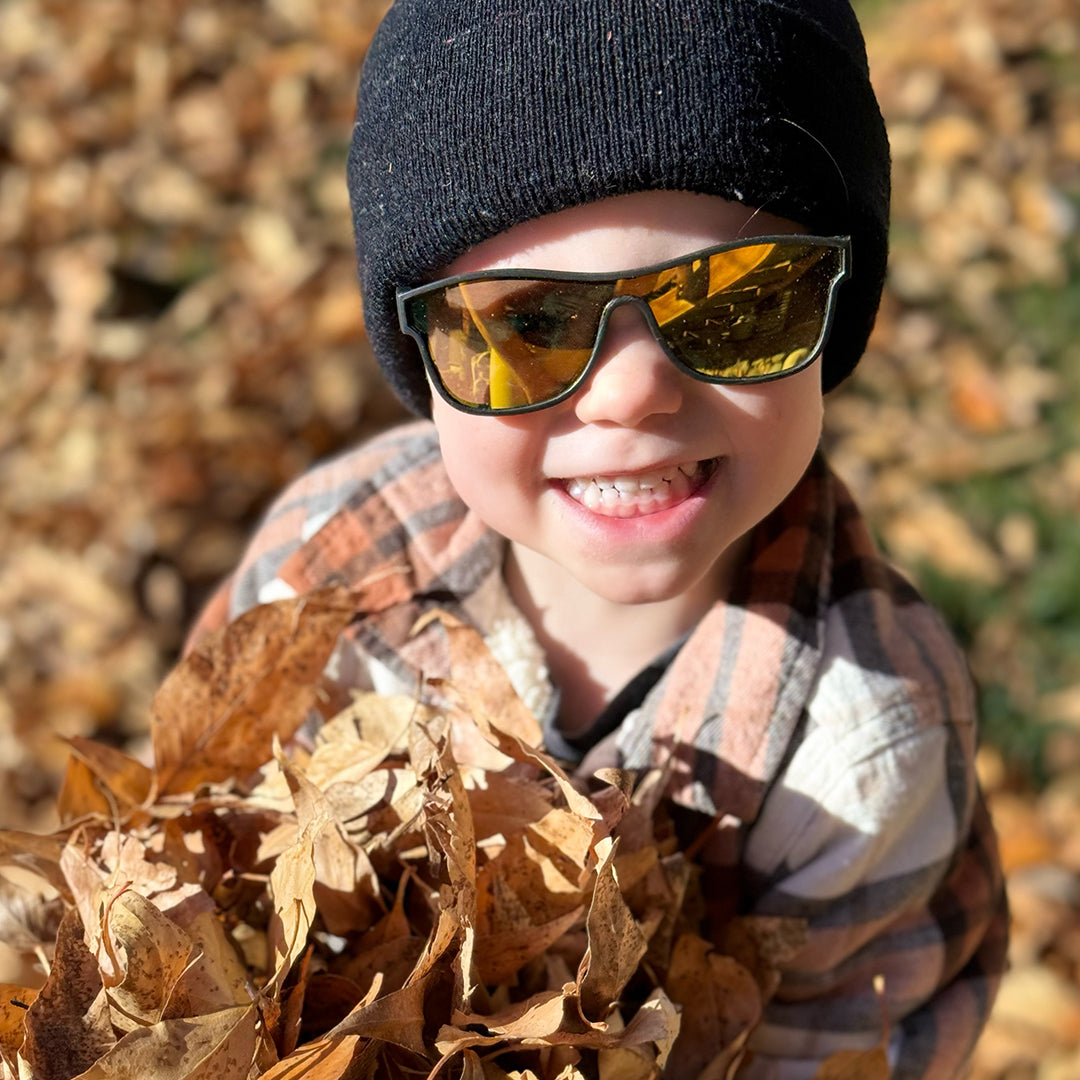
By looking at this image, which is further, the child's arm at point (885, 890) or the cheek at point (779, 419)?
the child's arm at point (885, 890)

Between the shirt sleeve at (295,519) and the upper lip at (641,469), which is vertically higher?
the upper lip at (641,469)

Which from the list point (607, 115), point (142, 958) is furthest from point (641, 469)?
point (142, 958)

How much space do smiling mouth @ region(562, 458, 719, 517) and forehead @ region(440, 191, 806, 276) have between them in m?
0.18

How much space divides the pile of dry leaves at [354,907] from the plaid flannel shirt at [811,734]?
0.10m

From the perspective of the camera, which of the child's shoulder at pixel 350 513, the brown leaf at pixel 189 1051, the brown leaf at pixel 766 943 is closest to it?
the brown leaf at pixel 189 1051

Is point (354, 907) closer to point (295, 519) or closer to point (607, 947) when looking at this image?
point (607, 947)

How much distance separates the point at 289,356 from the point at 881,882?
1562mm

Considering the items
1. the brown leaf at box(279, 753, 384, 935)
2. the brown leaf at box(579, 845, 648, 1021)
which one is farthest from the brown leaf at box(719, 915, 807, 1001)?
the brown leaf at box(279, 753, 384, 935)

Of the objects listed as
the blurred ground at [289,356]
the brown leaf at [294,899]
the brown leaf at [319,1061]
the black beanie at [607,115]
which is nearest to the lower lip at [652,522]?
the black beanie at [607,115]

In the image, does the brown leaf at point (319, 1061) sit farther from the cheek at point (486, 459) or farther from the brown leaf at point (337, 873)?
the cheek at point (486, 459)

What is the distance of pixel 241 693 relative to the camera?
3.72 feet

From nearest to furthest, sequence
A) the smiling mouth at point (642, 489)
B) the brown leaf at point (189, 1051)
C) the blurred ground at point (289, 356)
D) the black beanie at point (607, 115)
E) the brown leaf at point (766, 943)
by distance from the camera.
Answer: the brown leaf at point (189, 1051) → the black beanie at point (607, 115) → the smiling mouth at point (642, 489) → the brown leaf at point (766, 943) → the blurred ground at point (289, 356)

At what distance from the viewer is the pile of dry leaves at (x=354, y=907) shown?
850 millimetres

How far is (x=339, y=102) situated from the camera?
2.80 metres
